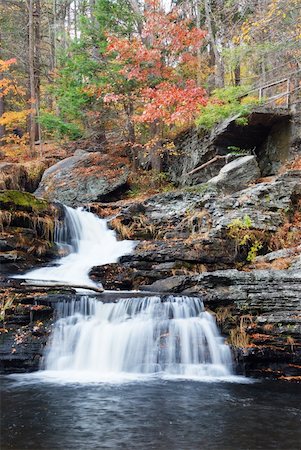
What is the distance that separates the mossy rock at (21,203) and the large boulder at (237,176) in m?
5.30

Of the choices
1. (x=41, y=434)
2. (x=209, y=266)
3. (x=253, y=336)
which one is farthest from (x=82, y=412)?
(x=209, y=266)

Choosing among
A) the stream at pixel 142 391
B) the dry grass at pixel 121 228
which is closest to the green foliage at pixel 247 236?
the stream at pixel 142 391

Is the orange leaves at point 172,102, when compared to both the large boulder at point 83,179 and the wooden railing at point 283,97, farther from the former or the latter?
the large boulder at point 83,179

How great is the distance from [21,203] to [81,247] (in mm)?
2123

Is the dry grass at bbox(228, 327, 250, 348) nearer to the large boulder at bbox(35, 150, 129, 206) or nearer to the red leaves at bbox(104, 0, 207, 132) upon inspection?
the red leaves at bbox(104, 0, 207, 132)

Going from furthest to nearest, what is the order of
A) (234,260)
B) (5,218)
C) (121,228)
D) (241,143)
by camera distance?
(241,143) → (121,228) → (5,218) → (234,260)

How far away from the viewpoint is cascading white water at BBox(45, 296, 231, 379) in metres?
6.88

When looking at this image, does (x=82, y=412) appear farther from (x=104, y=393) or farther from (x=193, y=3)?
(x=193, y=3)

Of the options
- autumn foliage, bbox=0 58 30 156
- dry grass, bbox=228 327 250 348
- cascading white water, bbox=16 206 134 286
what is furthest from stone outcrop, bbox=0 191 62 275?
autumn foliage, bbox=0 58 30 156

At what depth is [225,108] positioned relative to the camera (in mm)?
13891

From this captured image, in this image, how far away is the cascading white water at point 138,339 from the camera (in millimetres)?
6879

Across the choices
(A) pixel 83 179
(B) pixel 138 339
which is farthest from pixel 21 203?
(B) pixel 138 339

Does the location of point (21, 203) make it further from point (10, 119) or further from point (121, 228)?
point (10, 119)

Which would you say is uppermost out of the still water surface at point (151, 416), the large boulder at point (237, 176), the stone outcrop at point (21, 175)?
Answer: the stone outcrop at point (21, 175)
